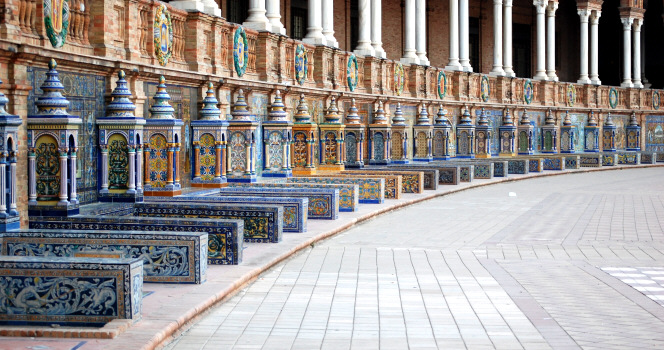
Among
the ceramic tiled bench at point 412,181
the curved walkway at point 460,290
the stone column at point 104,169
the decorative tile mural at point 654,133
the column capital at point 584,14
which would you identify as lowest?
the curved walkway at point 460,290

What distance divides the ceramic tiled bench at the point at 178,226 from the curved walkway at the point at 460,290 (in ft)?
1.51

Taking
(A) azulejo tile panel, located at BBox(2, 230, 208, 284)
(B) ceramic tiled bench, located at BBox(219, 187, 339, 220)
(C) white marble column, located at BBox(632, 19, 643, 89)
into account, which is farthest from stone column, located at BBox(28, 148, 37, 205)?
(C) white marble column, located at BBox(632, 19, 643, 89)

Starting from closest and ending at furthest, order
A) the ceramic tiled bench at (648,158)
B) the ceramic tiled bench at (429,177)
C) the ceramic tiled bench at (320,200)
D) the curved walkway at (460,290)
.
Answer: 1. the curved walkway at (460,290)
2. the ceramic tiled bench at (320,200)
3. the ceramic tiled bench at (429,177)
4. the ceramic tiled bench at (648,158)

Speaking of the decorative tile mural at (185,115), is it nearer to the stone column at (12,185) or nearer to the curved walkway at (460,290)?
the curved walkway at (460,290)

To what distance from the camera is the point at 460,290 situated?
28.0 ft

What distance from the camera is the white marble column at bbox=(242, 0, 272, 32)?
1783 centimetres

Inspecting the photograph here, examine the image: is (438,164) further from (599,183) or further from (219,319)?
(219,319)

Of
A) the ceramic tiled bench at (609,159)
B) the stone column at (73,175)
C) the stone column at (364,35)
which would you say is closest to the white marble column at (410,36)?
the stone column at (364,35)

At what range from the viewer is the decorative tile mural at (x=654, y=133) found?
42.1 m

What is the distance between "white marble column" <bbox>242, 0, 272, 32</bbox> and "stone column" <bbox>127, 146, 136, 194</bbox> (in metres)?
7.78

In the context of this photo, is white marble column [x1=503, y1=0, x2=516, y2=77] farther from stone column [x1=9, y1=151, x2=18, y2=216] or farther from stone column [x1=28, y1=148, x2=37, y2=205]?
stone column [x1=9, y1=151, x2=18, y2=216]

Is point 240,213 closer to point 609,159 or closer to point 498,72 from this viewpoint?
point 498,72

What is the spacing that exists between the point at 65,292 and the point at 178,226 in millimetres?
2445

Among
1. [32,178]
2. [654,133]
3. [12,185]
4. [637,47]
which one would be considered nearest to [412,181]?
[32,178]
